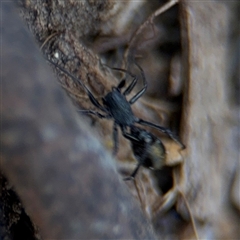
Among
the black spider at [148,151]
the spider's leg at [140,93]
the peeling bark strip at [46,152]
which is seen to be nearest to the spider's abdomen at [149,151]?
the black spider at [148,151]

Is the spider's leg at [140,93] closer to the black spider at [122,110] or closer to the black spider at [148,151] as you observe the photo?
the black spider at [122,110]

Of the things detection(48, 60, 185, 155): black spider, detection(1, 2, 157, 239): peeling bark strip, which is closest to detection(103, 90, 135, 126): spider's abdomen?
detection(48, 60, 185, 155): black spider

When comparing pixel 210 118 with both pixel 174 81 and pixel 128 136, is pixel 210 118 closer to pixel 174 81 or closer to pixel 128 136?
pixel 174 81

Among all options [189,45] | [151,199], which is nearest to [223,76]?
[189,45]

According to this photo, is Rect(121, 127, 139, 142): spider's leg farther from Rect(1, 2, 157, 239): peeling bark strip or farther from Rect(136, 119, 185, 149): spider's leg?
Rect(1, 2, 157, 239): peeling bark strip

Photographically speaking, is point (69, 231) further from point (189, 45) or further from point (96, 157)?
point (189, 45)
